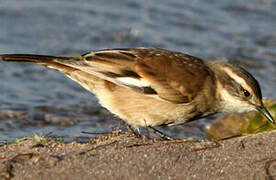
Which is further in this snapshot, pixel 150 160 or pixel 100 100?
pixel 100 100

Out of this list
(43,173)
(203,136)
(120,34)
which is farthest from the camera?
(120,34)

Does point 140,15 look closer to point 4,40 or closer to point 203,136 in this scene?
point 4,40

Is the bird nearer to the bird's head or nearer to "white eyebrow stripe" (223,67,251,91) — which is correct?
the bird's head

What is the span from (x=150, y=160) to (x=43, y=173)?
1097 mm

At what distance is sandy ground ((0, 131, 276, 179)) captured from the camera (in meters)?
5.32

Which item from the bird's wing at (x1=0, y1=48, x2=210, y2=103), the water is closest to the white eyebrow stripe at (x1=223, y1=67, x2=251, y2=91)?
the bird's wing at (x1=0, y1=48, x2=210, y2=103)

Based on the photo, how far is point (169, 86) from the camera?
23.2 feet

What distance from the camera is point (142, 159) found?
5.65m

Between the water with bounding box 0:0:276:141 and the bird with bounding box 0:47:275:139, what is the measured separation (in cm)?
159

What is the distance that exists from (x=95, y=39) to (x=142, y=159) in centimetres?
806

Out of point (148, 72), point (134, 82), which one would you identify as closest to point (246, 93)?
point (148, 72)

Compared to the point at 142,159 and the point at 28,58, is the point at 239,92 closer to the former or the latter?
the point at 142,159

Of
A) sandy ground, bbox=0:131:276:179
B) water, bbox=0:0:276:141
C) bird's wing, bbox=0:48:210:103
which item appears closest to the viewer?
sandy ground, bbox=0:131:276:179

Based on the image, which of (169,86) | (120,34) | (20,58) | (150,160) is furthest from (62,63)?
(120,34)
